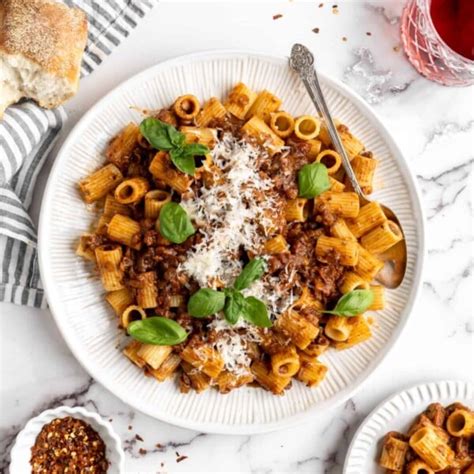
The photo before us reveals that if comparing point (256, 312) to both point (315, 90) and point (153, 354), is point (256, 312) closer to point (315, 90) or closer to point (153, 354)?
point (153, 354)

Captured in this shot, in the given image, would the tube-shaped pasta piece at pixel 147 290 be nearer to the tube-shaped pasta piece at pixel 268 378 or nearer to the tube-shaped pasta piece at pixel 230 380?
the tube-shaped pasta piece at pixel 230 380

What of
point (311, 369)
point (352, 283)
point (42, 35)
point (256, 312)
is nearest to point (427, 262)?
point (352, 283)

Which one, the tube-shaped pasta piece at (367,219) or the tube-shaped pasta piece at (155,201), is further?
the tube-shaped pasta piece at (367,219)

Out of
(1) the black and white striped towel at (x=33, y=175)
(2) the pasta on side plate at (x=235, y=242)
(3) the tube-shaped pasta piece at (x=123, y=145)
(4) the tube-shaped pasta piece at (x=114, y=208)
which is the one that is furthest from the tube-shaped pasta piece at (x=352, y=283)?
(1) the black and white striped towel at (x=33, y=175)

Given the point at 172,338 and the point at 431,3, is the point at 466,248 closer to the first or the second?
the point at 431,3

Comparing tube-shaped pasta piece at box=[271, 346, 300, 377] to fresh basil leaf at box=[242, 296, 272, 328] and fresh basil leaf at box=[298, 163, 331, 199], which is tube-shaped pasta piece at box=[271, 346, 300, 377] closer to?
fresh basil leaf at box=[242, 296, 272, 328]

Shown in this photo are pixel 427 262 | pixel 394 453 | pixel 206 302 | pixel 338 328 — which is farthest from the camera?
pixel 427 262

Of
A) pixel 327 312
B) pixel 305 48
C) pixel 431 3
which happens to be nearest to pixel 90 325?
pixel 327 312
